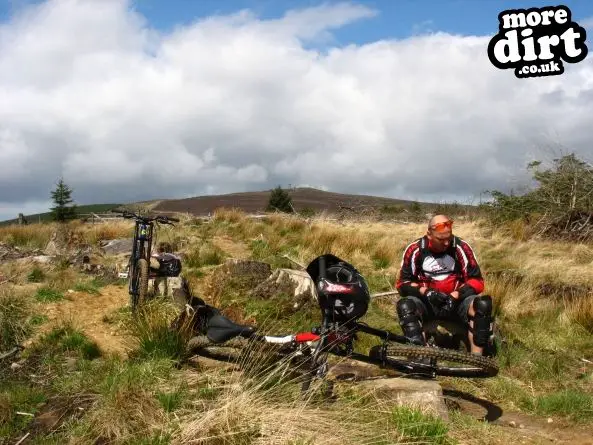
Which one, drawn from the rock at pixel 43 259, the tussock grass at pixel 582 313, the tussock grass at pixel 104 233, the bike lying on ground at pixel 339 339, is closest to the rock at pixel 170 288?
the bike lying on ground at pixel 339 339

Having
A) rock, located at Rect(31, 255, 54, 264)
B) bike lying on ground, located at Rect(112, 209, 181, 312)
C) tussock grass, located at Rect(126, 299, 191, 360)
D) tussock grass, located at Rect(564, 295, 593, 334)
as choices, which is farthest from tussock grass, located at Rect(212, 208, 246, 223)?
tussock grass, located at Rect(126, 299, 191, 360)

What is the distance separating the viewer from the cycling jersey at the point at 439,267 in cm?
612

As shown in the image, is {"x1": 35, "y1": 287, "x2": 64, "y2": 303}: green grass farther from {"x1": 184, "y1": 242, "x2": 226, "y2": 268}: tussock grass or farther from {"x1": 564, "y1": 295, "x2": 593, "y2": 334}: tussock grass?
{"x1": 564, "y1": 295, "x2": 593, "y2": 334}: tussock grass

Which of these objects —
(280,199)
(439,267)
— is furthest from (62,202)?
(439,267)

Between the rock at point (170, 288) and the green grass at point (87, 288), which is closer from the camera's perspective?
the rock at point (170, 288)

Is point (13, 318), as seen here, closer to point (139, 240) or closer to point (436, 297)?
point (139, 240)

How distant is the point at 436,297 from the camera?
235 inches

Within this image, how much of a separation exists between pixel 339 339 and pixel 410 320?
152 centimetres

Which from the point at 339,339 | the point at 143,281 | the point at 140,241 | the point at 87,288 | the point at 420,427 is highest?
the point at 140,241

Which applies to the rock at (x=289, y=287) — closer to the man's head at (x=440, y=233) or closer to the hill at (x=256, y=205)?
the man's head at (x=440, y=233)

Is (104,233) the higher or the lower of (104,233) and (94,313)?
the higher

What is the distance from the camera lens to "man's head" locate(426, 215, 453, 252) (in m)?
6.06

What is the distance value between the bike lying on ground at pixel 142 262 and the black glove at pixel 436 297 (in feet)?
10.5

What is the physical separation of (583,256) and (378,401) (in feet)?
26.7
